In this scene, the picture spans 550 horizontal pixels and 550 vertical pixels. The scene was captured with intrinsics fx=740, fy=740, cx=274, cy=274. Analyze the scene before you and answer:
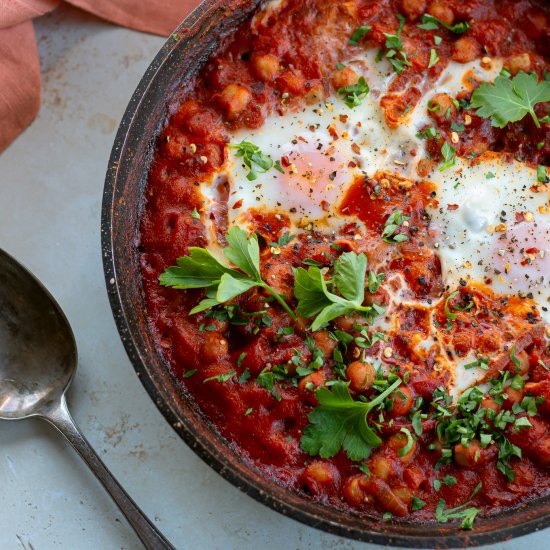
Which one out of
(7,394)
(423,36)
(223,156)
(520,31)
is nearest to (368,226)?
(223,156)

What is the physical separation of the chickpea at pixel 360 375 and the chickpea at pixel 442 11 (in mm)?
1798

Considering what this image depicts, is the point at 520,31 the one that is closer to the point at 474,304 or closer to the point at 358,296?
the point at 474,304

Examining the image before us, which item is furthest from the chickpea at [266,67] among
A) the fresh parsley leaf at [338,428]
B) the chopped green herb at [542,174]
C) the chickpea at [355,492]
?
the chickpea at [355,492]

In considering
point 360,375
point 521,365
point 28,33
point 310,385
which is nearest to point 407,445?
point 360,375

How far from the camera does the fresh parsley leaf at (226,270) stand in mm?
3229

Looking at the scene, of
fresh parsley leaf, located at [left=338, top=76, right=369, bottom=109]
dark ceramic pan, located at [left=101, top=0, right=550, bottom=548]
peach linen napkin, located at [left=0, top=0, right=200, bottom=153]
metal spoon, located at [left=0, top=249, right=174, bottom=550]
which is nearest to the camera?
dark ceramic pan, located at [left=101, top=0, right=550, bottom=548]

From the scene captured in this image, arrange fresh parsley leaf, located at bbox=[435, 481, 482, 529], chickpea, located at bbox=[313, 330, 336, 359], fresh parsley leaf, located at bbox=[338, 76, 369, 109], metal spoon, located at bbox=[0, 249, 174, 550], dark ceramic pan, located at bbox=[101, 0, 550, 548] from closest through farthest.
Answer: dark ceramic pan, located at bbox=[101, 0, 550, 548], fresh parsley leaf, located at bbox=[435, 481, 482, 529], chickpea, located at bbox=[313, 330, 336, 359], fresh parsley leaf, located at bbox=[338, 76, 369, 109], metal spoon, located at bbox=[0, 249, 174, 550]

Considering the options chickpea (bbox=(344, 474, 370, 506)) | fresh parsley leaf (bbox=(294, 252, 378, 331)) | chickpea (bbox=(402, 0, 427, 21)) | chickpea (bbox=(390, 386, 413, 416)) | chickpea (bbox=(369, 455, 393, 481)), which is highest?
chickpea (bbox=(402, 0, 427, 21))

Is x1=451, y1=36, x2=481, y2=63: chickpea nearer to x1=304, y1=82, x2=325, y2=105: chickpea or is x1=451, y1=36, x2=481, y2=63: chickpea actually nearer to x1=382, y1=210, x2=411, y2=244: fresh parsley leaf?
x1=304, y1=82, x2=325, y2=105: chickpea

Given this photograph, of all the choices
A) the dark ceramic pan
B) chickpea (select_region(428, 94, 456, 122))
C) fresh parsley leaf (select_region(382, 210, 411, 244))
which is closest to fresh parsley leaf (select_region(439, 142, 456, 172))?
chickpea (select_region(428, 94, 456, 122))

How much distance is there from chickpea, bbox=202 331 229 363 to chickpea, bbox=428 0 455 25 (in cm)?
194

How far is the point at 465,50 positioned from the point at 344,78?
0.64m

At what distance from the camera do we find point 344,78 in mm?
3605

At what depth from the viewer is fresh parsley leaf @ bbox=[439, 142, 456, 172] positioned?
11.8 feet
